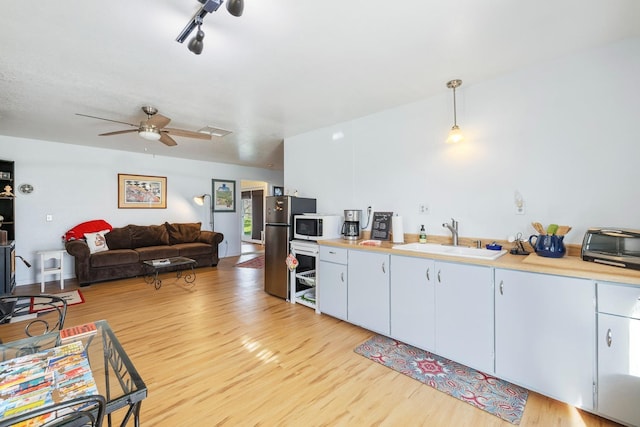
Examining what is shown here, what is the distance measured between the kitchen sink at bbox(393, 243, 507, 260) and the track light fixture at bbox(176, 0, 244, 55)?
2162 millimetres

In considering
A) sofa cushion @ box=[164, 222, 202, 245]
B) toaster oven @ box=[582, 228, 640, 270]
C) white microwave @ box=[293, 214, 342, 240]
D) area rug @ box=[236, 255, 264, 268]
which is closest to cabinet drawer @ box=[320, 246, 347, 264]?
white microwave @ box=[293, 214, 342, 240]

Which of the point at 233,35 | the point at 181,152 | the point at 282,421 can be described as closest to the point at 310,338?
the point at 282,421

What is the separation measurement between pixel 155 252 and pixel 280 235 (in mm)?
2937

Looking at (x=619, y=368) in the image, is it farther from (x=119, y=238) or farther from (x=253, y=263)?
(x=119, y=238)

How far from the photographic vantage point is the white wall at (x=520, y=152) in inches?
78.8

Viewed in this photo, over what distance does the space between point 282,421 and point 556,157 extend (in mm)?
2816

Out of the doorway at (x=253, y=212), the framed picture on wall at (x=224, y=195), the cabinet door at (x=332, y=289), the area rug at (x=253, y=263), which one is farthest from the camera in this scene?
the doorway at (x=253, y=212)

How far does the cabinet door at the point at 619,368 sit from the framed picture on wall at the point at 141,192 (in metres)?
7.00

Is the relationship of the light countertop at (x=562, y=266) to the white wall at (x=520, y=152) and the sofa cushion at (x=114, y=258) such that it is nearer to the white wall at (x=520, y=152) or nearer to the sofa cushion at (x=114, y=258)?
the white wall at (x=520, y=152)

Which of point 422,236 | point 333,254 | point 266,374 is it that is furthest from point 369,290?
point 266,374

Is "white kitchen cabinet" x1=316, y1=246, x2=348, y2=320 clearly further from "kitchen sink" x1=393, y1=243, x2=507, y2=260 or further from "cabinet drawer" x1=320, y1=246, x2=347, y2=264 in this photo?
"kitchen sink" x1=393, y1=243, x2=507, y2=260

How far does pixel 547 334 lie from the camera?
1.78 metres

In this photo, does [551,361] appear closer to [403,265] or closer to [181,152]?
[403,265]

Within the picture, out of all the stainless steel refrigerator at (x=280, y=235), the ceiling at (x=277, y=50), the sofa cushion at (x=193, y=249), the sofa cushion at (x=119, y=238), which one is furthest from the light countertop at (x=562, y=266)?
the sofa cushion at (x=119, y=238)
